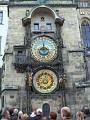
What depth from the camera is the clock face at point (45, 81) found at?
58.4 feet

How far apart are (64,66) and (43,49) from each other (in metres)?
1.76

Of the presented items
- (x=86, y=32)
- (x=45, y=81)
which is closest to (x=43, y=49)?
(x=45, y=81)

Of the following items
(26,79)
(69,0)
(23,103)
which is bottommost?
(23,103)

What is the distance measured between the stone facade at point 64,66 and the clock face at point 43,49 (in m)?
0.78

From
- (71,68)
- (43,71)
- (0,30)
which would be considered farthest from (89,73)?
(0,30)

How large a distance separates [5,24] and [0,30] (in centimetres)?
82

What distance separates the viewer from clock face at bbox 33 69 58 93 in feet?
58.4

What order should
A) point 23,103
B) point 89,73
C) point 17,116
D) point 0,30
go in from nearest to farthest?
point 17,116
point 23,103
point 89,73
point 0,30

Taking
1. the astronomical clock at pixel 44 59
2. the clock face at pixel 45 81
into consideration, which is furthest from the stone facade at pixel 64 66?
the astronomical clock at pixel 44 59

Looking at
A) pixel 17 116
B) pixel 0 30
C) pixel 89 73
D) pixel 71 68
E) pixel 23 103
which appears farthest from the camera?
pixel 0 30

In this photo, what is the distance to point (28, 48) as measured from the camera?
18734mm

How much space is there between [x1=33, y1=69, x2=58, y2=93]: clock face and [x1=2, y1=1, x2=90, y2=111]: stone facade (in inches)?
17.9

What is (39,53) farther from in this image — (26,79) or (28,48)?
(26,79)

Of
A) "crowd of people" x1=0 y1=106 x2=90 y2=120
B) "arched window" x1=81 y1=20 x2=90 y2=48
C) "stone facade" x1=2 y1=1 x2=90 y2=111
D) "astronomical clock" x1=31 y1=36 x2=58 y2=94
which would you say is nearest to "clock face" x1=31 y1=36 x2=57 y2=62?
"astronomical clock" x1=31 y1=36 x2=58 y2=94
